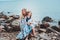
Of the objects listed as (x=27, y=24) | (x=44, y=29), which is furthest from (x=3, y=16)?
(x=44, y=29)

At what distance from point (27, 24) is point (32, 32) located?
0.11m

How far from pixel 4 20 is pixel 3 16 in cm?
5

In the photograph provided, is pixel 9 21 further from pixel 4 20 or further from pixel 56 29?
pixel 56 29

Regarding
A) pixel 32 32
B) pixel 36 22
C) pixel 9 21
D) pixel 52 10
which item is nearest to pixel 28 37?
pixel 32 32

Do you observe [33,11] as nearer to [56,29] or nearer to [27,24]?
[27,24]

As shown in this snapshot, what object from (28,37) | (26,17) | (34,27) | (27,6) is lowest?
(28,37)

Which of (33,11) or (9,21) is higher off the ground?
(33,11)

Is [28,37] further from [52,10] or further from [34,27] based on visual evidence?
[52,10]

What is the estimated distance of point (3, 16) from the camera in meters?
1.70

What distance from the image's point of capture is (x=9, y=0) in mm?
1711

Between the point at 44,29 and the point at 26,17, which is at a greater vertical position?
the point at 26,17

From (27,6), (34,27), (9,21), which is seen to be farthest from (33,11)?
(9,21)

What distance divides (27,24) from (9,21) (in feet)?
0.75

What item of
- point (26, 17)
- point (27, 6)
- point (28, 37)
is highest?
point (27, 6)
